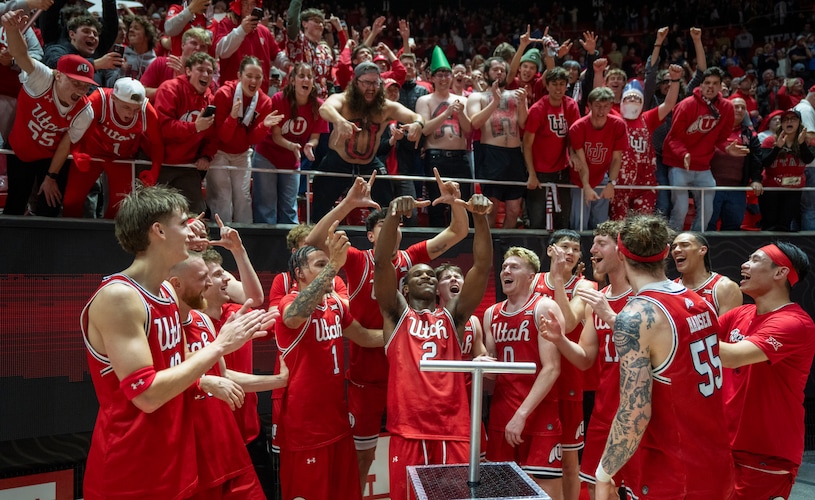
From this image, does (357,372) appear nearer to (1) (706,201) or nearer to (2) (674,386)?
(2) (674,386)

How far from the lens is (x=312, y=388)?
542 centimetres

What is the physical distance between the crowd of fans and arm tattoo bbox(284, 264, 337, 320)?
6.98ft

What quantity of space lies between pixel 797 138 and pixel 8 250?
8910 mm

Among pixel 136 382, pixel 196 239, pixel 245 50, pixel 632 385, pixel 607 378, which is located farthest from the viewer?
pixel 245 50

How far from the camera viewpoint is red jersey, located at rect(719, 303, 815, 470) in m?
5.00

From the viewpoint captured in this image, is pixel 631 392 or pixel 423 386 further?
pixel 423 386

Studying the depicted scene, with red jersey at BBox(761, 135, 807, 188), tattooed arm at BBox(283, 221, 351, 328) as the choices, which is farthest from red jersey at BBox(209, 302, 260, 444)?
red jersey at BBox(761, 135, 807, 188)

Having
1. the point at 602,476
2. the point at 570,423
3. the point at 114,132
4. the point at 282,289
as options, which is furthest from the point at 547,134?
the point at 602,476

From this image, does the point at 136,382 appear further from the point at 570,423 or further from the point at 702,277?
the point at 702,277

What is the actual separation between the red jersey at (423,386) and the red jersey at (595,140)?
3899 mm

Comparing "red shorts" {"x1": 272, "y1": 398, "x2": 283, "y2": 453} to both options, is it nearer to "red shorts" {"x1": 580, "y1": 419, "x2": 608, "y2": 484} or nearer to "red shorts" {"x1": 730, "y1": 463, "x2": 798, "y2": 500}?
"red shorts" {"x1": 580, "y1": 419, "x2": 608, "y2": 484}

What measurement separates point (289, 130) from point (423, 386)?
3.61 metres

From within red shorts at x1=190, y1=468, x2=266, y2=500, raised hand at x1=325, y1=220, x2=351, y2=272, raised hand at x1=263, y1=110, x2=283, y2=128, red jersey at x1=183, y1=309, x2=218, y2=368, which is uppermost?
raised hand at x1=263, y1=110, x2=283, y2=128

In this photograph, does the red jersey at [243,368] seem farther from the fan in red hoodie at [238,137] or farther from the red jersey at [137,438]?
the fan in red hoodie at [238,137]
